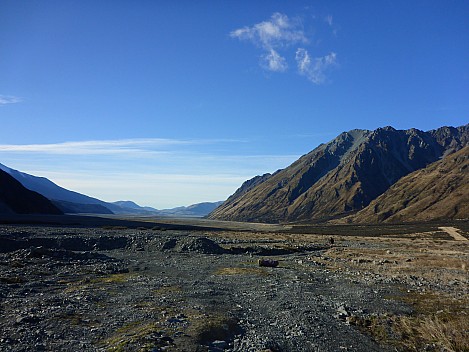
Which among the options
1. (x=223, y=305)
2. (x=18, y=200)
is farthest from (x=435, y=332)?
(x=18, y=200)

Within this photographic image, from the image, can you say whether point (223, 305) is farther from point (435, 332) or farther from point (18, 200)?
point (18, 200)

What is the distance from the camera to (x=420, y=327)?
2109cm

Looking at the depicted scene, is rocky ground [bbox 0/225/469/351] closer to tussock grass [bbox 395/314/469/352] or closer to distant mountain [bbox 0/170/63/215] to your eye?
tussock grass [bbox 395/314/469/352]

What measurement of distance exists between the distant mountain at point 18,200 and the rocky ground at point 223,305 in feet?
425

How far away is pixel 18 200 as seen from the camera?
164125 millimetres

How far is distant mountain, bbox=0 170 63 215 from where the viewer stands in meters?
154

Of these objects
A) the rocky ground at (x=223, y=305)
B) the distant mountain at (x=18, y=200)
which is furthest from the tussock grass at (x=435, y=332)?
the distant mountain at (x=18, y=200)

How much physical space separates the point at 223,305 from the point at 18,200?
167 metres

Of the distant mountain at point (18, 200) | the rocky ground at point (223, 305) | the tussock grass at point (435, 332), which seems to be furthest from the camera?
the distant mountain at point (18, 200)

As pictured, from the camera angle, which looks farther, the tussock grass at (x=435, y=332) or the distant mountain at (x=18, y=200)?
the distant mountain at (x=18, y=200)

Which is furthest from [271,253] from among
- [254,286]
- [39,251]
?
[39,251]

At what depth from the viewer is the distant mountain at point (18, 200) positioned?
A: 154 m

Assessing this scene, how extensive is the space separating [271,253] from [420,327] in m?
42.4

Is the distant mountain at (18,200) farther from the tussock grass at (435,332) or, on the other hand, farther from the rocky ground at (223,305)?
the tussock grass at (435,332)
